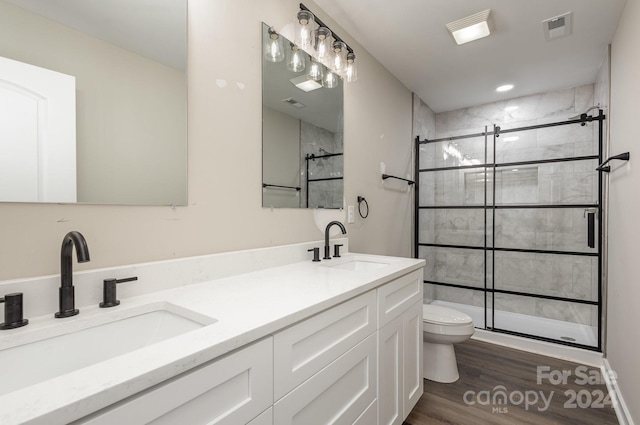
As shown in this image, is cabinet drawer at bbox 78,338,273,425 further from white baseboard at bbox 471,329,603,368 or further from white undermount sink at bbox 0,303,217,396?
white baseboard at bbox 471,329,603,368

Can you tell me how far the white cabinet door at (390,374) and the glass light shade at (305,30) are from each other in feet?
5.11

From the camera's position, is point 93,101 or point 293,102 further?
point 293,102

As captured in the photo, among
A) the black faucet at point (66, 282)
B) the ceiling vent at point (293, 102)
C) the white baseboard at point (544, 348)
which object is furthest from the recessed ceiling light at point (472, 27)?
the white baseboard at point (544, 348)

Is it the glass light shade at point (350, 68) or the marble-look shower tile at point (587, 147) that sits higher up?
the glass light shade at point (350, 68)

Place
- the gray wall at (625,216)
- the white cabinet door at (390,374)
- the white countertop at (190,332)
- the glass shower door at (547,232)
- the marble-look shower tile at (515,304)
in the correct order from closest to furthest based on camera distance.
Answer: the white countertop at (190,332) < the white cabinet door at (390,374) < the gray wall at (625,216) < the glass shower door at (547,232) < the marble-look shower tile at (515,304)

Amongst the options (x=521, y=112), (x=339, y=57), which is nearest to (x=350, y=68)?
(x=339, y=57)

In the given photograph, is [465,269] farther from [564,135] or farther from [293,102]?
[293,102]

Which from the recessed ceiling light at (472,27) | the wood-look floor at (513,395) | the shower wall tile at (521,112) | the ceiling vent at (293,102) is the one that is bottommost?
the wood-look floor at (513,395)

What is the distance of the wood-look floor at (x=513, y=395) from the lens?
1686 mm

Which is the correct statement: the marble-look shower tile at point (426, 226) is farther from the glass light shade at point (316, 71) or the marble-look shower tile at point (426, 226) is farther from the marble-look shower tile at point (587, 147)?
the glass light shade at point (316, 71)

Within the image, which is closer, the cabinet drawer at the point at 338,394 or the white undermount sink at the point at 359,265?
the cabinet drawer at the point at 338,394

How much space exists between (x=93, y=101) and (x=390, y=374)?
1.60 metres

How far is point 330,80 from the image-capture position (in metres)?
1.92

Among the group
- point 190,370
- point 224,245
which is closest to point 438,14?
point 224,245
